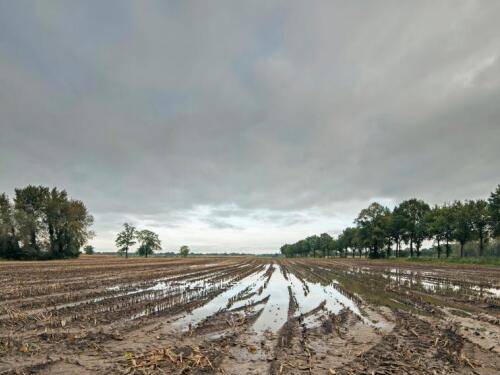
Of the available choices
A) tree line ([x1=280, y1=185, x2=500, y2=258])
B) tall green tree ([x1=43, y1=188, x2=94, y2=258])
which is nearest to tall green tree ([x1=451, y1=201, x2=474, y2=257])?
tree line ([x1=280, y1=185, x2=500, y2=258])

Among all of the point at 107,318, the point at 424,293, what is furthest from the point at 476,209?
the point at 107,318

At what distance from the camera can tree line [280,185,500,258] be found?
228ft

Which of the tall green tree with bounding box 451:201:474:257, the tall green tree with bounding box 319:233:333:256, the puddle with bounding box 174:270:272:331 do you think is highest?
the tall green tree with bounding box 451:201:474:257

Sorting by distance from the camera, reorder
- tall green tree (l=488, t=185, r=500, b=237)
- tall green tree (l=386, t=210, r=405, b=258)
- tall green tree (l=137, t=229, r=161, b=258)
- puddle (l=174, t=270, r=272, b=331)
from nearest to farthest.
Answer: puddle (l=174, t=270, r=272, b=331) → tall green tree (l=488, t=185, r=500, b=237) → tall green tree (l=386, t=210, r=405, b=258) → tall green tree (l=137, t=229, r=161, b=258)

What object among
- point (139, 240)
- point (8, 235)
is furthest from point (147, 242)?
point (8, 235)

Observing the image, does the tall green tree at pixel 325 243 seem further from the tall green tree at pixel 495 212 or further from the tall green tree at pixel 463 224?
the tall green tree at pixel 495 212

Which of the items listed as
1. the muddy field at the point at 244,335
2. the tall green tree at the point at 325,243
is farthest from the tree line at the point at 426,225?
the muddy field at the point at 244,335

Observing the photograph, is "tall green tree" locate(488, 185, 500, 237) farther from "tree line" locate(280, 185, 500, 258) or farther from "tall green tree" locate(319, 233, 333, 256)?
"tall green tree" locate(319, 233, 333, 256)

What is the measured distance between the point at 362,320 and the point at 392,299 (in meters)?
5.97

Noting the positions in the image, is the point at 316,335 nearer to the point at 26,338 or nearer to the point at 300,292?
the point at 26,338

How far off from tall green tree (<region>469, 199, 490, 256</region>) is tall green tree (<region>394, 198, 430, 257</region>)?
660 inches

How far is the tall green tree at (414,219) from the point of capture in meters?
91.5

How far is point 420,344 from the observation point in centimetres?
855

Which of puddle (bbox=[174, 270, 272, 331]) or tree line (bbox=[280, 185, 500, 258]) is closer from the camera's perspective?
puddle (bbox=[174, 270, 272, 331])
